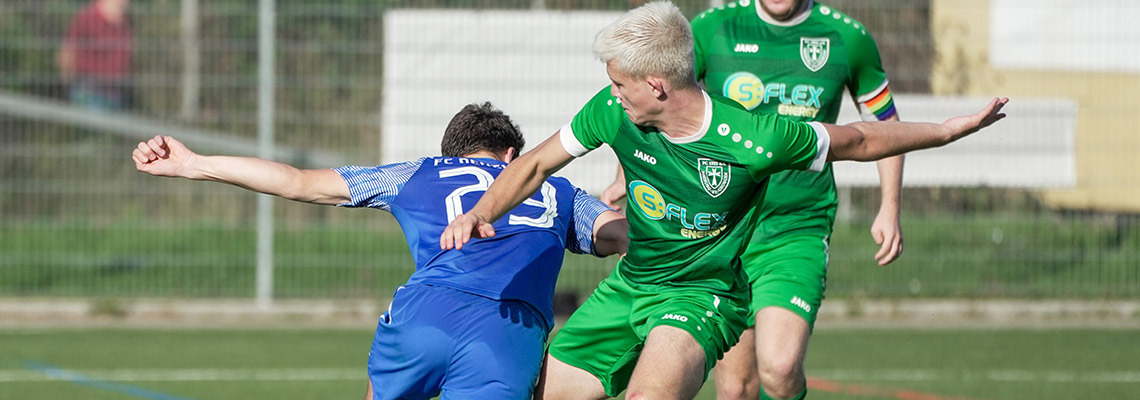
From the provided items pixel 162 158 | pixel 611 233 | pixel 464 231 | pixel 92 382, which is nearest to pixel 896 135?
pixel 611 233

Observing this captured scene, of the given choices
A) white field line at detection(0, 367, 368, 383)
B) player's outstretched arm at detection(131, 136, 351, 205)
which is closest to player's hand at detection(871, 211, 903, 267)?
player's outstretched arm at detection(131, 136, 351, 205)

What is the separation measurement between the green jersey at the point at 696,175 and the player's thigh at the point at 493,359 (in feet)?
1.89

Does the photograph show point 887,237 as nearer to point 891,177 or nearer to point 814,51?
point 891,177

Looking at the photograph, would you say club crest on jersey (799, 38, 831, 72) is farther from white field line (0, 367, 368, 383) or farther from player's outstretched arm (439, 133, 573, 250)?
white field line (0, 367, 368, 383)

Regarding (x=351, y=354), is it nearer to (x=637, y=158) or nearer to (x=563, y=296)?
(x=563, y=296)

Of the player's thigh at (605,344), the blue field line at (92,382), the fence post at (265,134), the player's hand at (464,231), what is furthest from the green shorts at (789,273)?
the fence post at (265,134)

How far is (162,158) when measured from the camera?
15.1ft

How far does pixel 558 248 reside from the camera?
4621 millimetres

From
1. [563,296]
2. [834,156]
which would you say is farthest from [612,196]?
[563,296]

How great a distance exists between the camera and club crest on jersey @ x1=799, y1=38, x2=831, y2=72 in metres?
5.64

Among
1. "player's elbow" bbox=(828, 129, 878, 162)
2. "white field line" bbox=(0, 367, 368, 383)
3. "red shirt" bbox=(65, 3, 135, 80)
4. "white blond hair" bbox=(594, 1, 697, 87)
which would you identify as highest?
"red shirt" bbox=(65, 3, 135, 80)

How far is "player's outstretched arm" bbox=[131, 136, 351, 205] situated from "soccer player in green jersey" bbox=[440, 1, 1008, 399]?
25.9 inches

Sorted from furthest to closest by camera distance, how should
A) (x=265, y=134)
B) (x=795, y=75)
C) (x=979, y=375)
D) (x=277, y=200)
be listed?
(x=277, y=200) < (x=265, y=134) < (x=979, y=375) < (x=795, y=75)

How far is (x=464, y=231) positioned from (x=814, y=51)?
2.18 m
